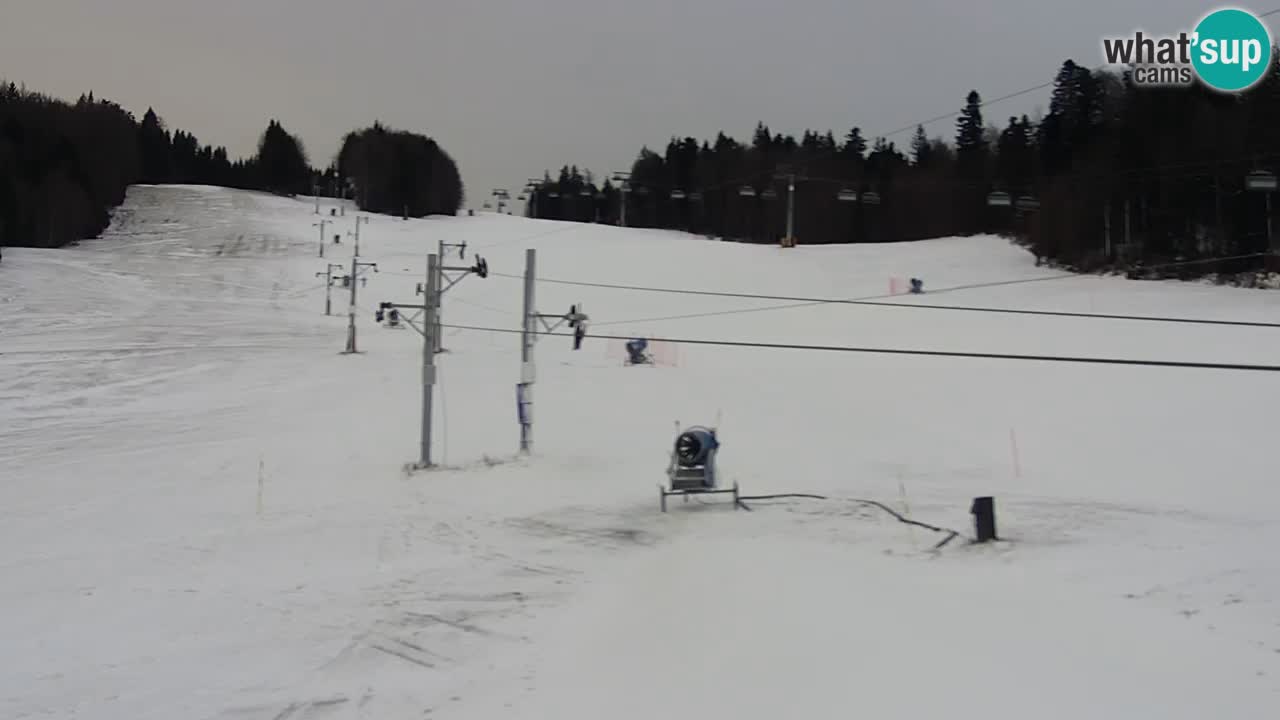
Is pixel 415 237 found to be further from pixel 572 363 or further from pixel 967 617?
pixel 967 617

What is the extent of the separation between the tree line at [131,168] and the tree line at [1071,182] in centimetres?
3909

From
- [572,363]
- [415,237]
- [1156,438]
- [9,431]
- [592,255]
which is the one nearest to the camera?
[1156,438]

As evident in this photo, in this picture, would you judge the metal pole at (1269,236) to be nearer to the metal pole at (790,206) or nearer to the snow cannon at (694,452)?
the metal pole at (790,206)

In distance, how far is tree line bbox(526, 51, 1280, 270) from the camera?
1901 inches

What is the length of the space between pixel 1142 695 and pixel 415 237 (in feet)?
336

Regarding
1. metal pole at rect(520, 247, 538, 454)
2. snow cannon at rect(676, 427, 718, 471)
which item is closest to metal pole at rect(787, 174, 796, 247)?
metal pole at rect(520, 247, 538, 454)

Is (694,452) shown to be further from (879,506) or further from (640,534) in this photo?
(879,506)

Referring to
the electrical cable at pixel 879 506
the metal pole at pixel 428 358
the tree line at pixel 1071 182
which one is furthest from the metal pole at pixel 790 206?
the electrical cable at pixel 879 506

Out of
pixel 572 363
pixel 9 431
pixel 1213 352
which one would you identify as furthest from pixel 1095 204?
pixel 9 431

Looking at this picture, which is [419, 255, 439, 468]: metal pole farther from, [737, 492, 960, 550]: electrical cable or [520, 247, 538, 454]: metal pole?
[737, 492, 960, 550]: electrical cable

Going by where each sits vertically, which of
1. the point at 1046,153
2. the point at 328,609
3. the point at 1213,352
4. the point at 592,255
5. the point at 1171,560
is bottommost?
the point at 328,609

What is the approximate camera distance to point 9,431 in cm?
2717

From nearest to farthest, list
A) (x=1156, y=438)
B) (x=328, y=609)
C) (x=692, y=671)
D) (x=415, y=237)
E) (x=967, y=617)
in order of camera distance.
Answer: (x=692, y=671) < (x=967, y=617) < (x=328, y=609) < (x=1156, y=438) < (x=415, y=237)

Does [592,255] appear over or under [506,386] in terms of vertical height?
over
